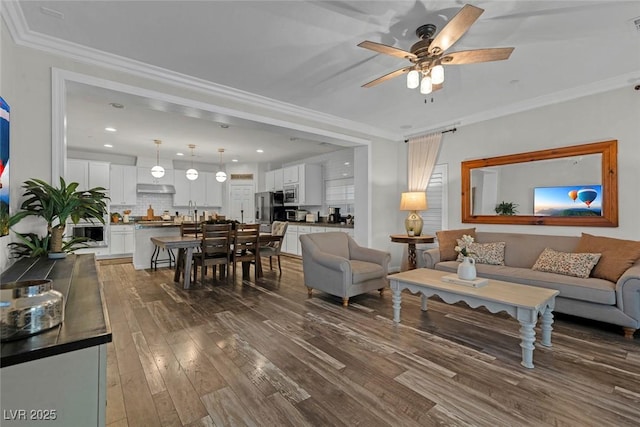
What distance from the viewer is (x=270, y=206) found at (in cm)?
821

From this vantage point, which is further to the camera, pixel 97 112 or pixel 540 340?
pixel 97 112

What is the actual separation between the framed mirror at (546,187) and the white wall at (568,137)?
3.2 inches

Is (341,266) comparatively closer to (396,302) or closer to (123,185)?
(396,302)

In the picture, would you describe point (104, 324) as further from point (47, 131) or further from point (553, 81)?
point (553, 81)

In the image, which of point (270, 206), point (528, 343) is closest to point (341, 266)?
point (528, 343)

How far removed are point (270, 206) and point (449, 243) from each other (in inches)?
203

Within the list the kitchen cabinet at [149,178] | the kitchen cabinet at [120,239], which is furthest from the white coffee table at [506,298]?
the kitchen cabinet at [149,178]

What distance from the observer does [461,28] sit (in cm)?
196

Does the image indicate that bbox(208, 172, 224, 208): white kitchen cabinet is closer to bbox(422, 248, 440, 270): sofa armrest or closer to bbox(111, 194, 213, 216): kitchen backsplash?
bbox(111, 194, 213, 216): kitchen backsplash

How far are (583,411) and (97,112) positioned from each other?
619 centimetres

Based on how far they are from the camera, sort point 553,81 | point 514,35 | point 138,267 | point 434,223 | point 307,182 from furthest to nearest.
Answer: point 307,182 → point 138,267 → point 434,223 → point 553,81 → point 514,35

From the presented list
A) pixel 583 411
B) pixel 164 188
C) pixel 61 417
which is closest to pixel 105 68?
pixel 61 417

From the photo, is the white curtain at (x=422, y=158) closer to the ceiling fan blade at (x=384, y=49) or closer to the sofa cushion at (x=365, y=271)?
the sofa cushion at (x=365, y=271)

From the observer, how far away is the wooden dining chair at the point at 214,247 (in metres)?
4.50
